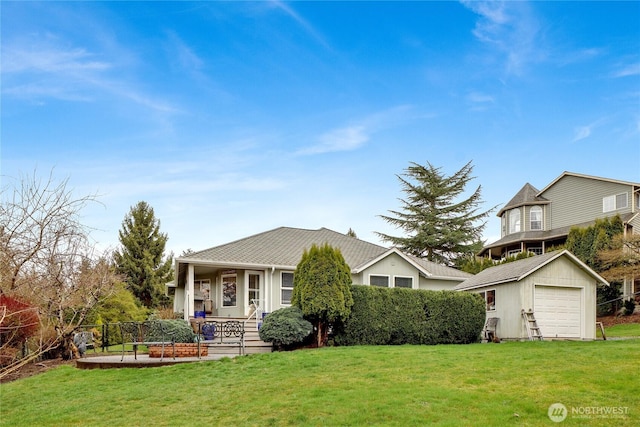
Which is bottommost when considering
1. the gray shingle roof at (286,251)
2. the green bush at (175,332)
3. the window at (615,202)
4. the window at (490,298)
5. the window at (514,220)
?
the green bush at (175,332)

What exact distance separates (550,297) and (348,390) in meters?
12.2

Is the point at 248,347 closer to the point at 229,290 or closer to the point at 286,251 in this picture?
the point at 229,290

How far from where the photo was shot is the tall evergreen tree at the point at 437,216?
1651 inches

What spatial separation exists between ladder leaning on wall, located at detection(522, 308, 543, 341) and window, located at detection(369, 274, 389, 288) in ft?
21.1

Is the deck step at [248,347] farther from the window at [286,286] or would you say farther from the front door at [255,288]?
the window at [286,286]

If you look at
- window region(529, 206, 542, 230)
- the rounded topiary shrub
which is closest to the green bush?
the rounded topiary shrub

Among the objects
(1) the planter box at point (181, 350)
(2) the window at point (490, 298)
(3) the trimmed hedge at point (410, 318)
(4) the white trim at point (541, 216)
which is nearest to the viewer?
(1) the planter box at point (181, 350)

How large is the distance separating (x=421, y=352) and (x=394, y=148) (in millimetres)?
10412

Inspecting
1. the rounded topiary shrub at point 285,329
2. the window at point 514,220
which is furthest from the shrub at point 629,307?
the rounded topiary shrub at point 285,329

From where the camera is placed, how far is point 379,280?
24688 millimetres

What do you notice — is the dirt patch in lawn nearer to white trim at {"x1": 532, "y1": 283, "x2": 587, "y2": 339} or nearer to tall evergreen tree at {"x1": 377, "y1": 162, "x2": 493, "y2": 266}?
white trim at {"x1": 532, "y1": 283, "x2": 587, "y2": 339}

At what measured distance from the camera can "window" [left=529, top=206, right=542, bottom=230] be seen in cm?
3847

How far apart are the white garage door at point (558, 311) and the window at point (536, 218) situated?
18.4 m

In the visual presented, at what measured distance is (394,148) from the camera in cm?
2355
